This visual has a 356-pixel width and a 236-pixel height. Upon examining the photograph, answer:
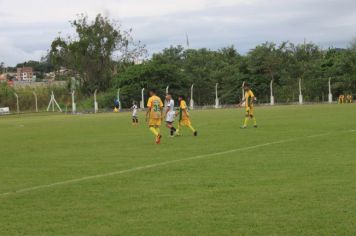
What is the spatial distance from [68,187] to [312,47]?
77988 millimetres

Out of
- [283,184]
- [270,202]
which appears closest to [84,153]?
[283,184]

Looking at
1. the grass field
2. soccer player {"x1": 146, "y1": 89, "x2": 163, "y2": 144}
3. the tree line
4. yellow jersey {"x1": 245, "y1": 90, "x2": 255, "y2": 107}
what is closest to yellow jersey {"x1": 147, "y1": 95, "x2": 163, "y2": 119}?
soccer player {"x1": 146, "y1": 89, "x2": 163, "y2": 144}

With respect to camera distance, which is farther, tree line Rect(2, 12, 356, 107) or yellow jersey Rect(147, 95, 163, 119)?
tree line Rect(2, 12, 356, 107)

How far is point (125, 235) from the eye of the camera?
6930 millimetres

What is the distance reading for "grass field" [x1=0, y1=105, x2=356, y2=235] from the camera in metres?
7.29

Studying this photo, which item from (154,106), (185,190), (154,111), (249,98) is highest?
(249,98)

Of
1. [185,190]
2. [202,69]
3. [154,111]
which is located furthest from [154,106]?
[202,69]

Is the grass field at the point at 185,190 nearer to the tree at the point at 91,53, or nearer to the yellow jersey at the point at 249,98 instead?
the yellow jersey at the point at 249,98

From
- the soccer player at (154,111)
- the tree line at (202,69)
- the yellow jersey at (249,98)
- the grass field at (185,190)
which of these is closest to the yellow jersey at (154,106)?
the soccer player at (154,111)

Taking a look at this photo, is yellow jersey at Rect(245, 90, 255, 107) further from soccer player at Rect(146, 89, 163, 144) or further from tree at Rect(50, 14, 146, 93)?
tree at Rect(50, 14, 146, 93)

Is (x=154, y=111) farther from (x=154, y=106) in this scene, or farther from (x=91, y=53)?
(x=91, y=53)

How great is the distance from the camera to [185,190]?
966cm

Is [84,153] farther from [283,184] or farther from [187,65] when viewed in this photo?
[187,65]

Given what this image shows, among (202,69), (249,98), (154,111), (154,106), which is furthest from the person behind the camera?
(202,69)
